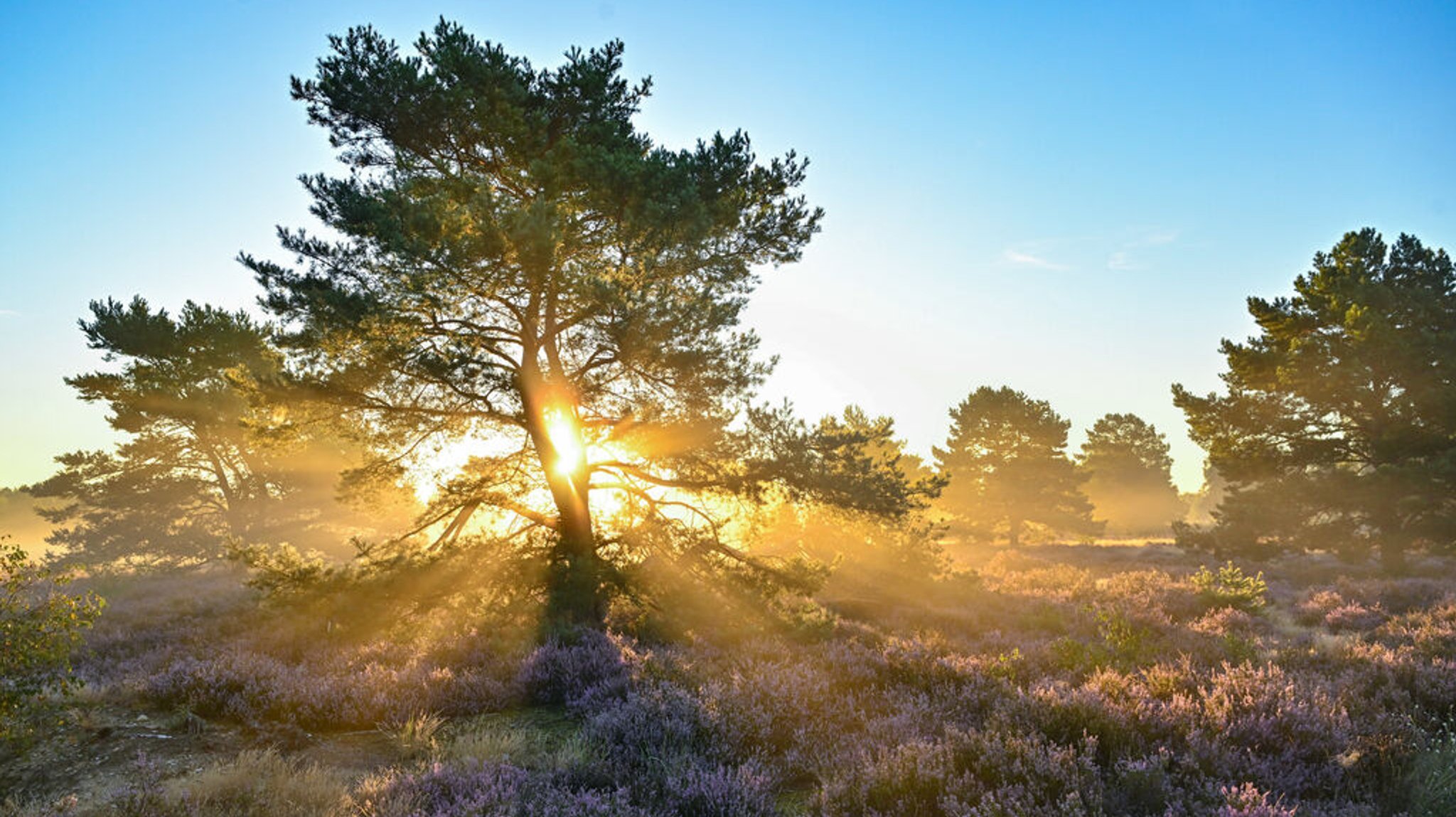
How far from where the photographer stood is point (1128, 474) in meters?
61.8

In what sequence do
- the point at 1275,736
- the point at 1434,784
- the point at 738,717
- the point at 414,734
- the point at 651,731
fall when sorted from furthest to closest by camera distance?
the point at 414,734
the point at 738,717
the point at 651,731
the point at 1275,736
the point at 1434,784

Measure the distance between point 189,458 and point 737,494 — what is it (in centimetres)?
2900

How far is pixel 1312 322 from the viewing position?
1966 centimetres

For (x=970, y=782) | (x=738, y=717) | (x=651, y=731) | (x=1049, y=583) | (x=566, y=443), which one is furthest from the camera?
(x=1049, y=583)

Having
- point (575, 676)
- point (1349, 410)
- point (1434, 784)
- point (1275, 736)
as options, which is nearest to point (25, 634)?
point (575, 676)

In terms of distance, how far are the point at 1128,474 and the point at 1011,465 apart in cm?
3478

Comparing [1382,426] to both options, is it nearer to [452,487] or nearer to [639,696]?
[639,696]

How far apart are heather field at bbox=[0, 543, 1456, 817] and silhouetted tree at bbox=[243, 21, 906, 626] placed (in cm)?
219

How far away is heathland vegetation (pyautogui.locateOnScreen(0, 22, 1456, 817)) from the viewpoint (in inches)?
172

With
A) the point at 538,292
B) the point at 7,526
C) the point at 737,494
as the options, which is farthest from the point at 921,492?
the point at 7,526

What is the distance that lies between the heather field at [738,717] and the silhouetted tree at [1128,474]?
5343cm

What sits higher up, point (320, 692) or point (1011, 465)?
point (1011, 465)

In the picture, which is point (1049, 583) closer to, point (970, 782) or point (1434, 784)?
point (1434, 784)

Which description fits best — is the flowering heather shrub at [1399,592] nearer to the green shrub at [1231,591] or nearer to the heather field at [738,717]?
the heather field at [738,717]
